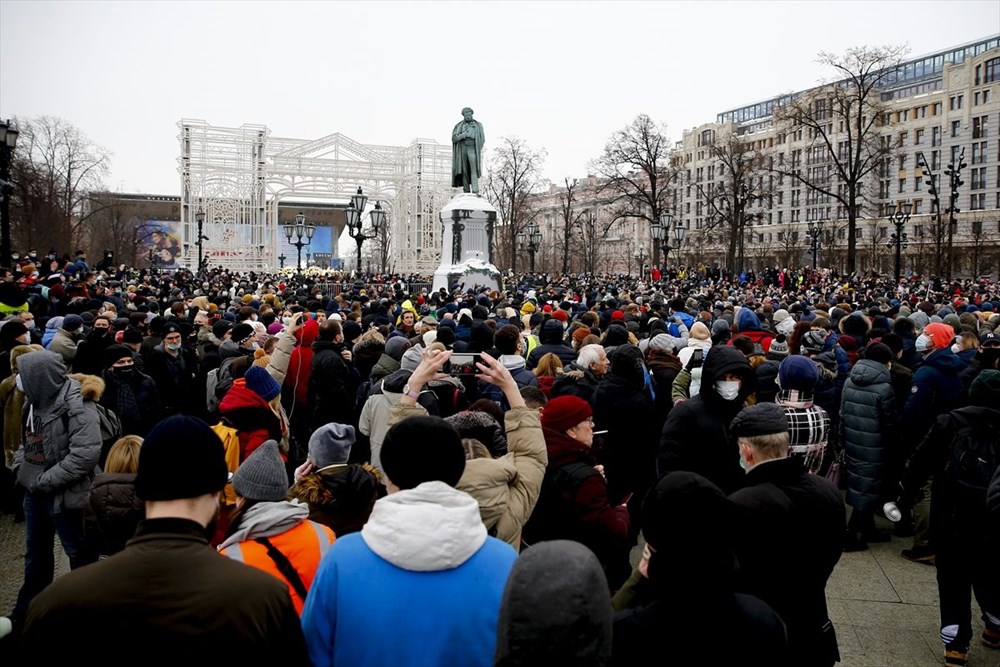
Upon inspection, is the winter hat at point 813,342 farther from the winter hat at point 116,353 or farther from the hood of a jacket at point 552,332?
the winter hat at point 116,353

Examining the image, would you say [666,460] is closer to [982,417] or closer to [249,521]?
[982,417]

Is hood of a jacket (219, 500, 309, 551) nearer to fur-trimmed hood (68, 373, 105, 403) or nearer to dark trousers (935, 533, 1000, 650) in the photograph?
fur-trimmed hood (68, 373, 105, 403)

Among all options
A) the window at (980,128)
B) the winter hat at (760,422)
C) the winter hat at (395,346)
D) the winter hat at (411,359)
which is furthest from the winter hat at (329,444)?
the window at (980,128)

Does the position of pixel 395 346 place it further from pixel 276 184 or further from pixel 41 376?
pixel 276 184

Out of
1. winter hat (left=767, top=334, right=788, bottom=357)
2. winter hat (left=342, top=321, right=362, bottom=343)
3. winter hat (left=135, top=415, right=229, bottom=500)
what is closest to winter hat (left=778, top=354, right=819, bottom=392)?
winter hat (left=767, top=334, right=788, bottom=357)

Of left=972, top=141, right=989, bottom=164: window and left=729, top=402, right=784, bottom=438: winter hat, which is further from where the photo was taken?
left=972, top=141, right=989, bottom=164: window

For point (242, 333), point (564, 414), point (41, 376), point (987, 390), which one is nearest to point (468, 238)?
point (242, 333)

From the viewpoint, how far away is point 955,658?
4.83 m

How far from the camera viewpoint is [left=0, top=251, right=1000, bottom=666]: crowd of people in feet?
6.81

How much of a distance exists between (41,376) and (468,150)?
2469 centimetres

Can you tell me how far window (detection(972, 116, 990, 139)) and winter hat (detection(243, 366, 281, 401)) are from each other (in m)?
96.3

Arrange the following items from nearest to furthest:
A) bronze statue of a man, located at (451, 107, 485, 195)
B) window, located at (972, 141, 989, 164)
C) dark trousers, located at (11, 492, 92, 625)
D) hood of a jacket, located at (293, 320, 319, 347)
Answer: dark trousers, located at (11, 492, 92, 625) → hood of a jacket, located at (293, 320, 319, 347) → bronze statue of a man, located at (451, 107, 485, 195) → window, located at (972, 141, 989, 164)

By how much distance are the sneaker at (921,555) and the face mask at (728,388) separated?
10.6 ft

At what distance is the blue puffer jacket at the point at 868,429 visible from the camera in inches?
261
